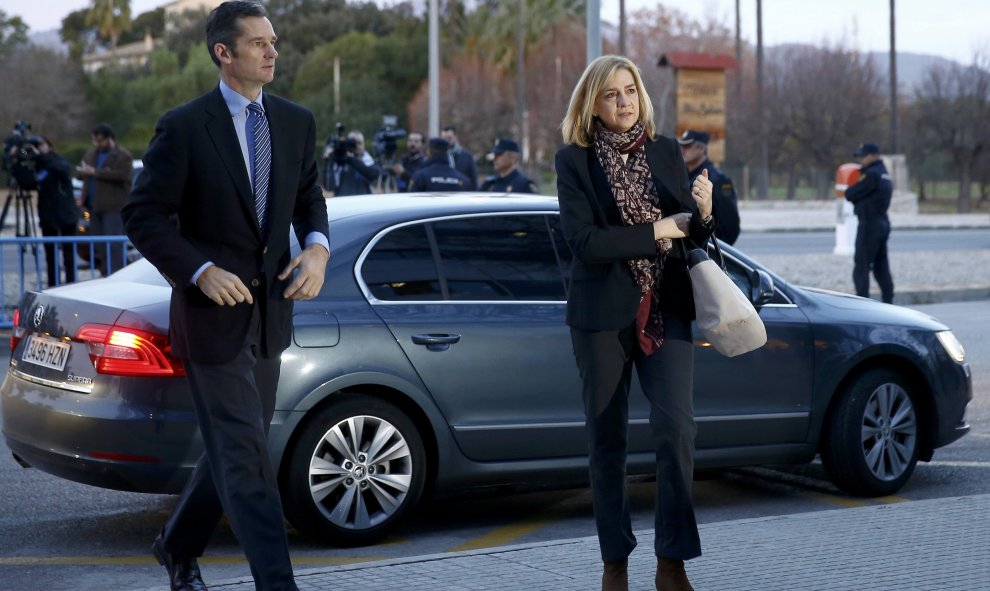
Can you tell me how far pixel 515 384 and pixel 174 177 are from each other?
2.44 meters

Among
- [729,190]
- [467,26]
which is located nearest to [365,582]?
[729,190]

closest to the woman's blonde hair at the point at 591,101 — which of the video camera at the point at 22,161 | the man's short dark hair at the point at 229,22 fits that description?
the man's short dark hair at the point at 229,22

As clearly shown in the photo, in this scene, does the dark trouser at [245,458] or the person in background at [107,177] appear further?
the person in background at [107,177]

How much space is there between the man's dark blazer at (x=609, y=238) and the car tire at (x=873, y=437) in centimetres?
250

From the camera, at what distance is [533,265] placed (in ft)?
20.9

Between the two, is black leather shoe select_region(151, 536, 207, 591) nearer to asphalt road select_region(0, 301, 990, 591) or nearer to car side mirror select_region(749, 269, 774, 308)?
asphalt road select_region(0, 301, 990, 591)

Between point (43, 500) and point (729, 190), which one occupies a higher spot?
point (729, 190)

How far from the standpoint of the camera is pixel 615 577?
14.9 feet

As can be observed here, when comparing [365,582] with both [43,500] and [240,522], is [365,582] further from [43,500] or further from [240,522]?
[43,500]

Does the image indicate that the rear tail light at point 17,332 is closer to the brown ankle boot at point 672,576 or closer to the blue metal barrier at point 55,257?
the brown ankle boot at point 672,576

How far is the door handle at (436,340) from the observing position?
598cm

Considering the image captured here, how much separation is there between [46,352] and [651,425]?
270cm

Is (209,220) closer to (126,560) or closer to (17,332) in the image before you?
(126,560)

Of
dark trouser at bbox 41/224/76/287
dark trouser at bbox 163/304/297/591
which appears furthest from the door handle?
dark trouser at bbox 41/224/76/287
